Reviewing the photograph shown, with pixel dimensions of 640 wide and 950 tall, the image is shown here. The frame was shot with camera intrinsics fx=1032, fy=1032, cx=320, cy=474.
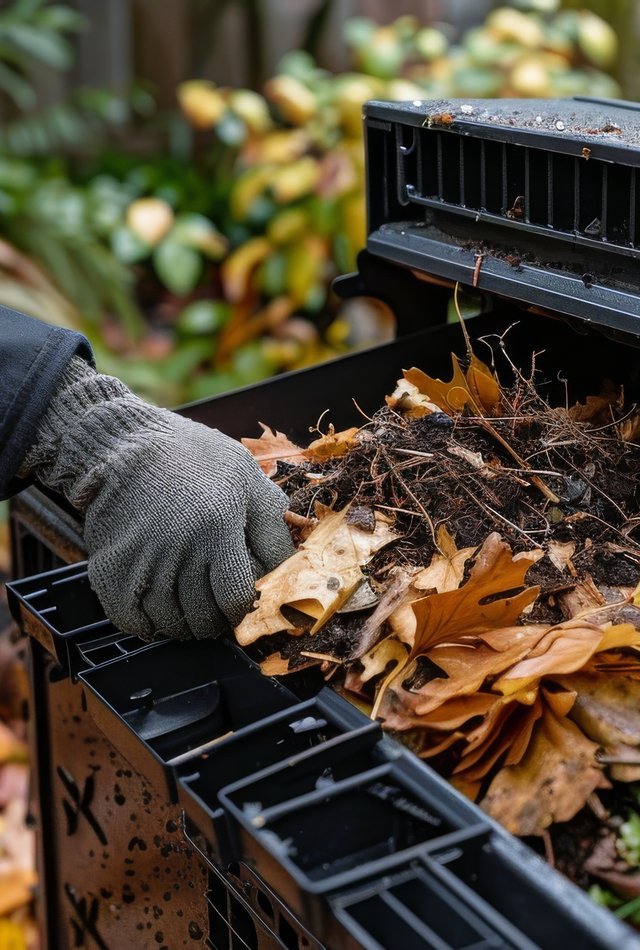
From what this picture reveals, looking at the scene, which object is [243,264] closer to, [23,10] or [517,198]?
[23,10]

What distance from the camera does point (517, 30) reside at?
4.04 meters

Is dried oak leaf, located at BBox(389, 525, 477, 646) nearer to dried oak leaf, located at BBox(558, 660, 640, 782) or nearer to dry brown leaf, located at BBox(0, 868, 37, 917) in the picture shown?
dried oak leaf, located at BBox(558, 660, 640, 782)

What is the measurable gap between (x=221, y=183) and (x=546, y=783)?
13.2ft

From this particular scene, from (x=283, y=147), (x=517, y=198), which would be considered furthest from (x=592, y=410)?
(x=283, y=147)

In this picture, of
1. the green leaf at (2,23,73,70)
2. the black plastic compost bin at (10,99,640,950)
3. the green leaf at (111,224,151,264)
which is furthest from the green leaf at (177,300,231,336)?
the black plastic compost bin at (10,99,640,950)

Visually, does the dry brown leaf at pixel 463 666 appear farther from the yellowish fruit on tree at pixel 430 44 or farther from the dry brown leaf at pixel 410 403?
the yellowish fruit on tree at pixel 430 44

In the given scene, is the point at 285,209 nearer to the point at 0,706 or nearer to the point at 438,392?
the point at 0,706

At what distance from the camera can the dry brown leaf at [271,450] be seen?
4.80 ft

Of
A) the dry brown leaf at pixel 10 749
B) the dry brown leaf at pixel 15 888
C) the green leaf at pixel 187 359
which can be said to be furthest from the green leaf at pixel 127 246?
the dry brown leaf at pixel 15 888

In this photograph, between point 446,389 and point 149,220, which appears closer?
point 446,389

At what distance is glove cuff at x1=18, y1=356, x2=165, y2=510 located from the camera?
1.29 meters

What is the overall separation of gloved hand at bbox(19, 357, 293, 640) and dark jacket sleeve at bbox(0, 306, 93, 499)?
0.07 feet


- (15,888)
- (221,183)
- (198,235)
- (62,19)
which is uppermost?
(62,19)

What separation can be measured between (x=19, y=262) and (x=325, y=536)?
3.29 metres
